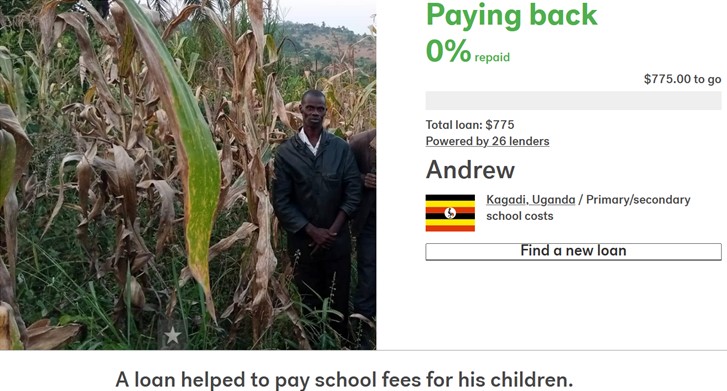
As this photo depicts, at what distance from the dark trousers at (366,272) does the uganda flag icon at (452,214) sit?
143 centimetres

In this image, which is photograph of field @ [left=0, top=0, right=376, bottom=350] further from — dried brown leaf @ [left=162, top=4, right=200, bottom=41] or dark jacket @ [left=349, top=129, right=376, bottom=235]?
dark jacket @ [left=349, top=129, right=376, bottom=235]

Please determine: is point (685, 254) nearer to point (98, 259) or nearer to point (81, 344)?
point (81, 344)

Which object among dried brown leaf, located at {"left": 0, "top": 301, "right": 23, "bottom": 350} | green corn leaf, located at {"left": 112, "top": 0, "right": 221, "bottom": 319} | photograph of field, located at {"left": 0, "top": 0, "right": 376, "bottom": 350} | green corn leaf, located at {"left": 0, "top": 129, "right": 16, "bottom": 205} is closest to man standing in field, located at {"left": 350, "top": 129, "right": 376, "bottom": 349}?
photograph of field, located at {"left": 0, "top": 0, "right": 376, "bottom": 350}

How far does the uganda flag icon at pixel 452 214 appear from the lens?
5.57 feet

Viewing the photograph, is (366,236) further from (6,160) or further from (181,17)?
(6,160)

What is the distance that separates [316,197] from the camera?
120 inches

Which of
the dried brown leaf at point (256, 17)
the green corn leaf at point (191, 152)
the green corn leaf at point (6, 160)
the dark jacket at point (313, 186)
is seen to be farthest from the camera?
the dark jacket at point (313, 186)

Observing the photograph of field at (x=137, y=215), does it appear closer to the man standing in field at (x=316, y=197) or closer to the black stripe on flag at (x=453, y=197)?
the man standing in field at (x=316, y=197)

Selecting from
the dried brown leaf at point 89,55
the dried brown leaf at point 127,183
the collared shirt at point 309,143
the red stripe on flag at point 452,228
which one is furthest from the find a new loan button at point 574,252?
the collared shirt at point 309,143

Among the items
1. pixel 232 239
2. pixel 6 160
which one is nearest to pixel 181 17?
pixel 232 239

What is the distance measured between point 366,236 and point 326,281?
244mm
